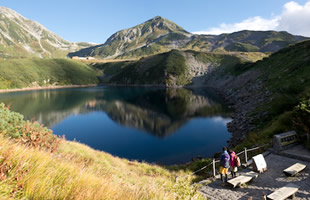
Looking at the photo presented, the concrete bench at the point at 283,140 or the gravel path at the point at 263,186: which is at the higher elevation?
the concrete bench at the point at 283,140

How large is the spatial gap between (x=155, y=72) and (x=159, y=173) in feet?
504

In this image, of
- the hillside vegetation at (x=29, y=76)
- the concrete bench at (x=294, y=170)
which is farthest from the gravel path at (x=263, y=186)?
the hillside vegetation at (x=29, y=76)

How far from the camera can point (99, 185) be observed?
152 inches

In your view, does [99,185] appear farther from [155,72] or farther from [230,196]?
[155,72]

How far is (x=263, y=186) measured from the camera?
11398 mm

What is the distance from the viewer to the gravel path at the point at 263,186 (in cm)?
1055

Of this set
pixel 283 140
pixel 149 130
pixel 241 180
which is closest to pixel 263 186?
pixel 241 180

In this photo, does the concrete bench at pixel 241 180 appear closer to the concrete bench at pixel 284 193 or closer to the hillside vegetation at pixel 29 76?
the concrete bench at pixel 284 193

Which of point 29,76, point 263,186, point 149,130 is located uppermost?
point 29,76

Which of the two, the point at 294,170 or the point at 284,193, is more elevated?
the point at 284,193

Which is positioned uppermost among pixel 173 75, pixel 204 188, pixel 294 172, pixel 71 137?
pixel 173 75

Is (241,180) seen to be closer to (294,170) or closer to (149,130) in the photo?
(294,170)

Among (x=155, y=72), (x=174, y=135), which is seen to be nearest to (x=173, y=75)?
(x=155, y=72)

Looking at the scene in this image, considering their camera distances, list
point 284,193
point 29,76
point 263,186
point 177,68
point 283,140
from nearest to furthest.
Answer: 1. point 284,193
2. point 263,186
3. point 283,140
4. point 177,68
5. point 29,76
